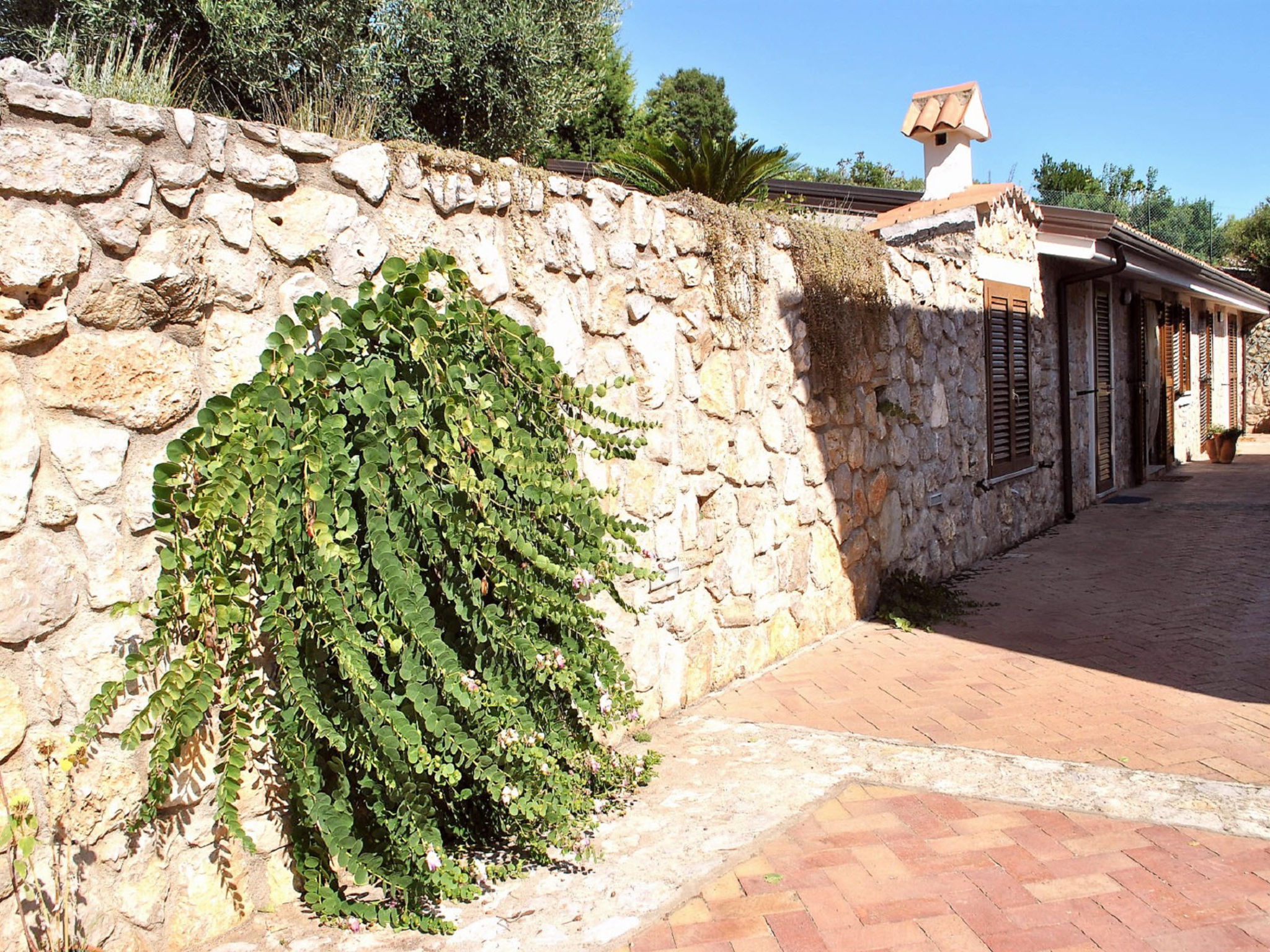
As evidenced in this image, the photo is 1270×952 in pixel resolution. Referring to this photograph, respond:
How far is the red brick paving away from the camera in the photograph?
2623 millimetres

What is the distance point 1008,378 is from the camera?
8.35 meters

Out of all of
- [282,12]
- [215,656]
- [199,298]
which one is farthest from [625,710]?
[282,12]

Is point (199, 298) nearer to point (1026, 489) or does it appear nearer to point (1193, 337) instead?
point (1026, 489)

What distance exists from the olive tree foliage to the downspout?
6708 mm

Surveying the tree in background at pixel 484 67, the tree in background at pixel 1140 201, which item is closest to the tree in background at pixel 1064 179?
the tree in background at pixel 1140 201

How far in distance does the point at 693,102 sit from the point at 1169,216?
2020 centimetres

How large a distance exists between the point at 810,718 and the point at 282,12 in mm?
9822

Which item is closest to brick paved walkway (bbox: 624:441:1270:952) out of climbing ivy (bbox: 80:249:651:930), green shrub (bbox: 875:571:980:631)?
green shrub (bbox: 875:571:980:631)

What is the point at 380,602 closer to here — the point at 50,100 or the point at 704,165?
the point at 50,100

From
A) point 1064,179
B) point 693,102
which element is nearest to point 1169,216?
point 1064,179

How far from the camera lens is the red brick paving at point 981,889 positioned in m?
2.62

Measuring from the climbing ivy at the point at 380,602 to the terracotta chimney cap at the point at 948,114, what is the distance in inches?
249

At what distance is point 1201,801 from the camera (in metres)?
3.36

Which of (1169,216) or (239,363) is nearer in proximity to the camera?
(239,363)
